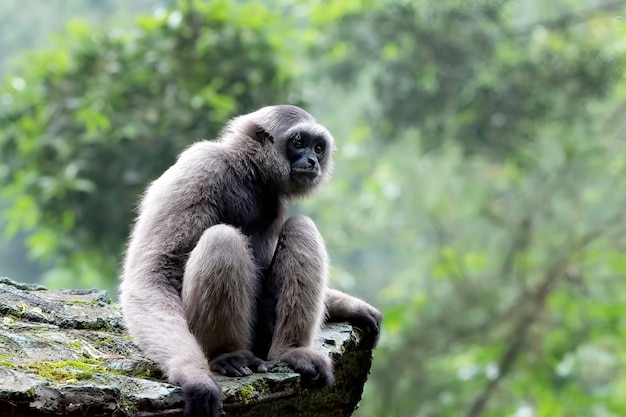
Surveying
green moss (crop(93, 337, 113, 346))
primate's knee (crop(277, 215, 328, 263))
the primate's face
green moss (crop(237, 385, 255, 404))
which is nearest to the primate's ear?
the primate's face

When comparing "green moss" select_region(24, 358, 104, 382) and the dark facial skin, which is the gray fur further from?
"green moss" select_region(24, 358, 104, 382)

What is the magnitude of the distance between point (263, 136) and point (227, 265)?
1501 mm

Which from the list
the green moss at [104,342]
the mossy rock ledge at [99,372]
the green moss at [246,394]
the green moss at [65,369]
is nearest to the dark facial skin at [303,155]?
the mossy rock ledge at [99,372]

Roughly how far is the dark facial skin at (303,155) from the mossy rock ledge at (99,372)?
1153 mm

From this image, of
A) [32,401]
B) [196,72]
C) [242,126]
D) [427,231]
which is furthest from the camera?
[427,231]

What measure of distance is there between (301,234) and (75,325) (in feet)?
5.20

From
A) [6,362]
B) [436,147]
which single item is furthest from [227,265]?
[436,147]

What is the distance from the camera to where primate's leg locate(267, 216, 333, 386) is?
483 centimetres

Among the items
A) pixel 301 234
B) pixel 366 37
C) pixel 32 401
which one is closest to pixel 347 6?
pixel 366 37

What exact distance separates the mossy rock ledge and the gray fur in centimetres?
15

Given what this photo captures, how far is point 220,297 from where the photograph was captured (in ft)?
15.1

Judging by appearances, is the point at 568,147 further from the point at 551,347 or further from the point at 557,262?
the point at 551,347

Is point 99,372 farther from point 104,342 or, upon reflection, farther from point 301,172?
point 301,172

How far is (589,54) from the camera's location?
13.3 m
